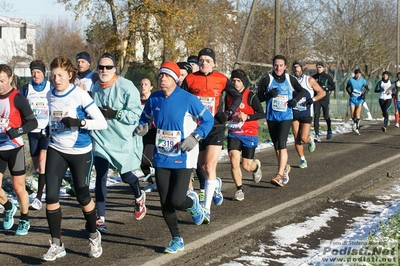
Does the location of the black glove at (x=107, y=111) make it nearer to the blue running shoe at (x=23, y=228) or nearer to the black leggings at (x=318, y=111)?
the blue running shoe at (x=23, y=228)

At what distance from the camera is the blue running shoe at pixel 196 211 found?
Answer: 23.5 ft

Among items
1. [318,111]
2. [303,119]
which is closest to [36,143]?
[303,119]

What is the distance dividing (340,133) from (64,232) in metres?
15.6

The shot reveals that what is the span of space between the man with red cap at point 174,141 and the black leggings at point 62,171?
0.69 m

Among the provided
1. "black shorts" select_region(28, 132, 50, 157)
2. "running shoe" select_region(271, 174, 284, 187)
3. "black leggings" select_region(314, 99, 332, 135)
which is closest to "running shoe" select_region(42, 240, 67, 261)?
"black shorts" select_region(28, 132, 50, 157)

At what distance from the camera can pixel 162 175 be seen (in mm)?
6645

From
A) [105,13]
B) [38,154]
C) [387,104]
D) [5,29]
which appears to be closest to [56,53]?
[5,29]

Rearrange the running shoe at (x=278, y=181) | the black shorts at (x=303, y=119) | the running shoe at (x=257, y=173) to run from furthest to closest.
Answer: the black shorts at (x=303, y=119) < the running shoe at (x=278, y=181) < the running shoe at (x=257, y=173)

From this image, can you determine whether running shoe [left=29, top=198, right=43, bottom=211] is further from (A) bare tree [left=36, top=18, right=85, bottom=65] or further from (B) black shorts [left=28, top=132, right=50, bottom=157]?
(A) bare tree [left=36, top=18, right=85, bottom=65]

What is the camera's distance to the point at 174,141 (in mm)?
6648

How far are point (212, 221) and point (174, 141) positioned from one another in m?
1.78

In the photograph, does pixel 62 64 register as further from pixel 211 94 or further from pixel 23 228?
pixel 211 94

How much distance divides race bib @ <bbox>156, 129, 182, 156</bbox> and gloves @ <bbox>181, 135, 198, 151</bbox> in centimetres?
16

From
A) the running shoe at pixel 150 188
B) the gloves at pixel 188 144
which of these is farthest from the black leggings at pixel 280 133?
the gloves at pixel 188 144
